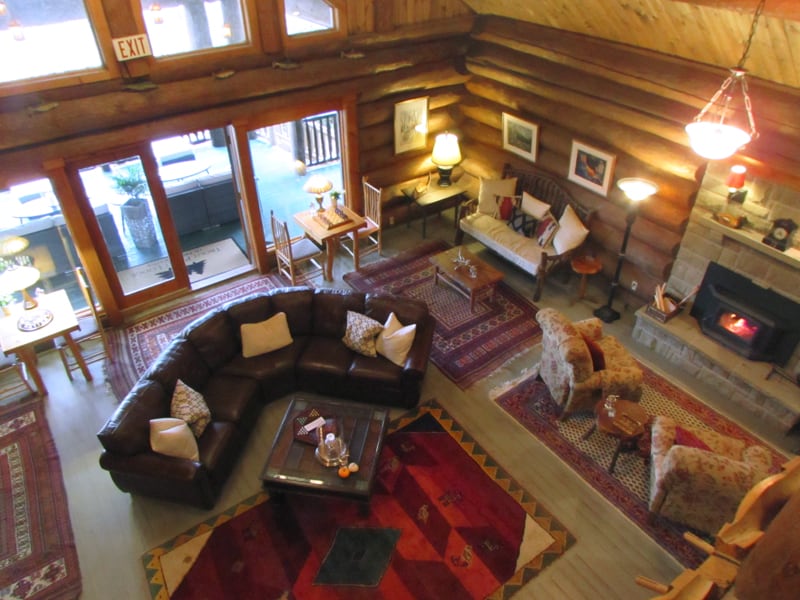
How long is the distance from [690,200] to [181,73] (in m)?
5.97

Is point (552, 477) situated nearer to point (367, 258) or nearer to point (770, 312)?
point (770, 312)

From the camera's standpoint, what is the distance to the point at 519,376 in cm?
654

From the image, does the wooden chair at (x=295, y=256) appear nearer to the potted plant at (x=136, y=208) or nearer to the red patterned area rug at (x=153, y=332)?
the red patterned area rug at (x=153, y=332)

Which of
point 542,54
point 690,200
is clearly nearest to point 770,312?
point 690,200

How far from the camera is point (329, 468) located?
16.1 feet

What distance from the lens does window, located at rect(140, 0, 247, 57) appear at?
5996mm

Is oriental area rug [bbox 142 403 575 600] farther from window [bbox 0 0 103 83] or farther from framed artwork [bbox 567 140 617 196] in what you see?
window [bbox 0 0 103 83]

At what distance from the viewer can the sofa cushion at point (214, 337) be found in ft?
19.2

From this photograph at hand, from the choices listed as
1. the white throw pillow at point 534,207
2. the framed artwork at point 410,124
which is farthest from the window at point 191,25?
the white throw pillow at point 534,207

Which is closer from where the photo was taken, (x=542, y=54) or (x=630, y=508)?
(x=630, y=508)

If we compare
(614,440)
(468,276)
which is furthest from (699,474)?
(468,276)

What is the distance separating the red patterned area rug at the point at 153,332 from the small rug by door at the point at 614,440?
396cm

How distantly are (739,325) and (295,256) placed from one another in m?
5.69

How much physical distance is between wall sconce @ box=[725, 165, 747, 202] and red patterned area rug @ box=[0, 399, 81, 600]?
7.14m
